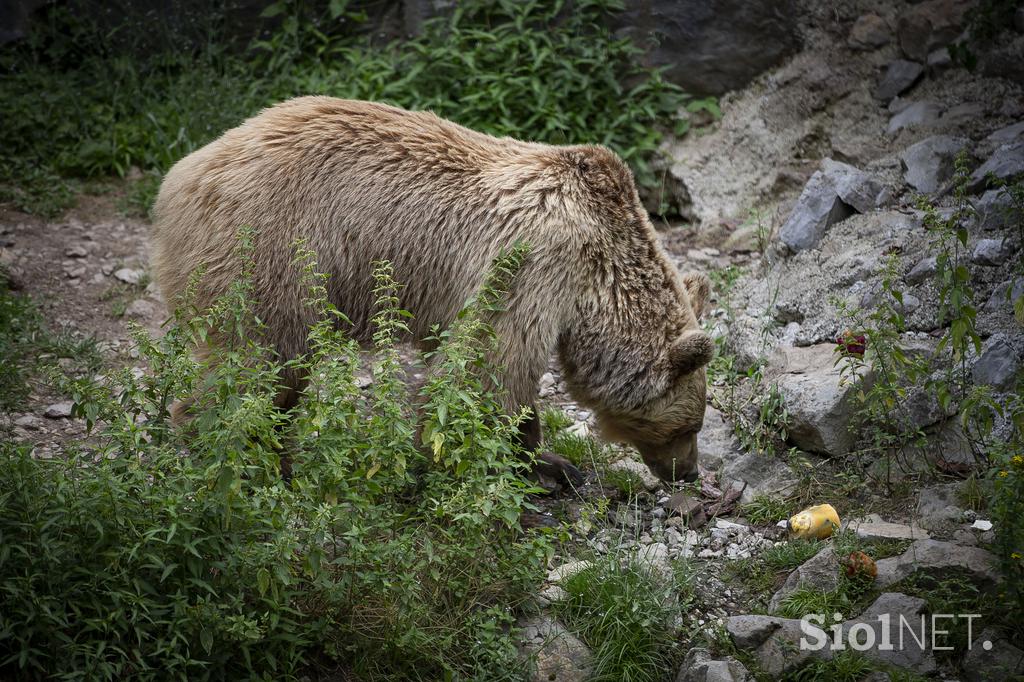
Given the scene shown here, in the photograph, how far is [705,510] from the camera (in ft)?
17.7

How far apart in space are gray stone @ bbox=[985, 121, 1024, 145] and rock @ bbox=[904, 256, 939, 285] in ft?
4.56

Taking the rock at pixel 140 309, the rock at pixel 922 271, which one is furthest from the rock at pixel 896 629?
the rock at pixel 140 309

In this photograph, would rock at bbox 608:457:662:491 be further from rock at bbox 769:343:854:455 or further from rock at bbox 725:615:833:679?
rock at bbox 725:615:833:679

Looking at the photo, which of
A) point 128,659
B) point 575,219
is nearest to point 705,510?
point 575,219

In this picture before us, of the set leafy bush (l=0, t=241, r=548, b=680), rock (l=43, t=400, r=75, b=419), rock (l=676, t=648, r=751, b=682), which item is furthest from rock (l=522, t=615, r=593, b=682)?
rock (l=43, t=400, r=75, b=419)

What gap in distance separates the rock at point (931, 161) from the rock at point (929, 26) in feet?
4.26

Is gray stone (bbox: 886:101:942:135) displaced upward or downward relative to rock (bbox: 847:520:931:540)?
upward

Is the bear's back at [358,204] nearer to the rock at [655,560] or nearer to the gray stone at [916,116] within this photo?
the rock at [655,560]

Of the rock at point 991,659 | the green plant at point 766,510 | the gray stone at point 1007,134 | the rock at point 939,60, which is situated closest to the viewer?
the rock at point 991,659

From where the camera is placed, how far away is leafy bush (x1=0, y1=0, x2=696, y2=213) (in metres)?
8.21

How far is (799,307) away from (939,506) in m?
1.77

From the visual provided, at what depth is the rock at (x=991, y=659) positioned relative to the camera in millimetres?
3926

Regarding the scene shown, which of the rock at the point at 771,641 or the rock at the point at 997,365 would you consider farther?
the rock at the point at 997,365

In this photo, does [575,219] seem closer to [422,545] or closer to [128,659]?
[422,545]
